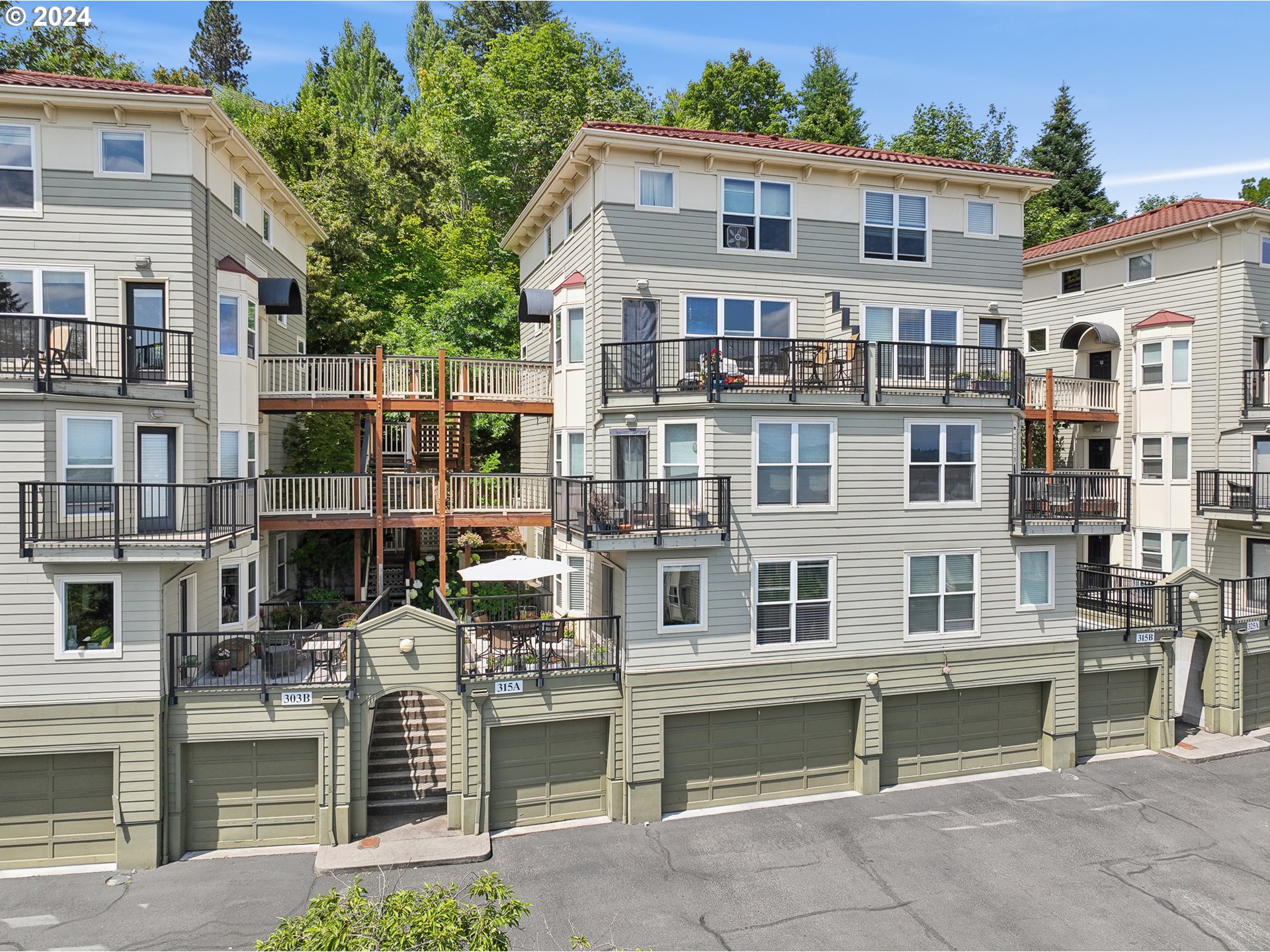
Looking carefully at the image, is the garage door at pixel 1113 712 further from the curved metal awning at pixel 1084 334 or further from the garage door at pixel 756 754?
the curved metal awning at pixel 1084 334

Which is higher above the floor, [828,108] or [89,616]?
[828,108]

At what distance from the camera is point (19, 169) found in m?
14.5

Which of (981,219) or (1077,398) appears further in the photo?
(1077,398)

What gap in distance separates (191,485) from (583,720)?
8.46 metres

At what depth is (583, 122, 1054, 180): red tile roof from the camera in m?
16.5

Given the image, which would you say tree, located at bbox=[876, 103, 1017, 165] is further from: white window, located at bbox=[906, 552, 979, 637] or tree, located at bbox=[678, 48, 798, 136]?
white window, located at bbox=[906, 552, 979, 637]

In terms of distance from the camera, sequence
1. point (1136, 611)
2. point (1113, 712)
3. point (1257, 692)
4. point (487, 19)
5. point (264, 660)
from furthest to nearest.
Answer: point (487, 19) < point (1257, 692) < point (1136, 611) < point (1113, 712) < point (264, 660)

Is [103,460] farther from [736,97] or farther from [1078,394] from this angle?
[736,97]

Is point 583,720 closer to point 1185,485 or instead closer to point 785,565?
point 785,565

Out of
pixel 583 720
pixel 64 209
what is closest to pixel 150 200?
pixel 64 209

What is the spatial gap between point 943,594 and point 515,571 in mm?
9327

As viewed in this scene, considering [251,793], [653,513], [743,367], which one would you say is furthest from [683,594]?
[251,793]

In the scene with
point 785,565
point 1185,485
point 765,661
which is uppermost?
point 1185,485

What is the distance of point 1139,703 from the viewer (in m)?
19.9
